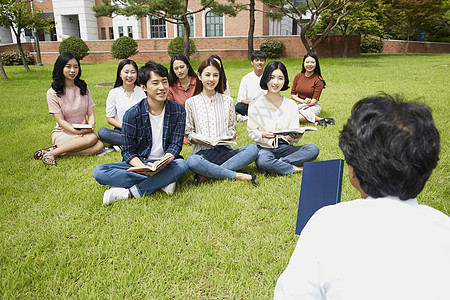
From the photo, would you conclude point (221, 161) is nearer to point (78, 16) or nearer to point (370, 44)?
point (370, 44)

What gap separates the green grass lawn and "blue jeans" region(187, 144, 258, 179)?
0.45 feet

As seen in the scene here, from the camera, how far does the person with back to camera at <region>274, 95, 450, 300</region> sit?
34.1 inches

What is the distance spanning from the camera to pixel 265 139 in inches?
148

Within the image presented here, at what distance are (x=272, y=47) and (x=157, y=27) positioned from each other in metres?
12.4

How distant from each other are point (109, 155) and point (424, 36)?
36510mm

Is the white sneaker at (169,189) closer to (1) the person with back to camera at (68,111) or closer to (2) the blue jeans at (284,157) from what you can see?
(2) the blue jeans at (284,157)

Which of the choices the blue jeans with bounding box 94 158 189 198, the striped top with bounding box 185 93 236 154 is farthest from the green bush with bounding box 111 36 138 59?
the blue jeans with bounding box 94 158 189 198

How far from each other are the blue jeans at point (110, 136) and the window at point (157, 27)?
1066 inches

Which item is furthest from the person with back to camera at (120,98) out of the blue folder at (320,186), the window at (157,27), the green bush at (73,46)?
the window at (157,27)

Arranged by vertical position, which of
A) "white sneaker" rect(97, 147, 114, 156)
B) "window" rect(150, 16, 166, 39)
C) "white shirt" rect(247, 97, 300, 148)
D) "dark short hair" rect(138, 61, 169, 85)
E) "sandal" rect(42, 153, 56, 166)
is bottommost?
"white sneaker" rect(97, 147, 114, 156)

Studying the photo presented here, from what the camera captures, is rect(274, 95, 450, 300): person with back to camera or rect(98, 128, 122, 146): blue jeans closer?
rect(274, 95, 450, 300): person with back to camera

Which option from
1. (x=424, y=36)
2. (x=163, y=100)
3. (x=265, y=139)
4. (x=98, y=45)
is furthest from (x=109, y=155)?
(x=424, y=36)

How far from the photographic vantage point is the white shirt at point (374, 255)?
86 cm

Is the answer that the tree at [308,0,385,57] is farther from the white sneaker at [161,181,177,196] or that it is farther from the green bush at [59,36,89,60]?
the white sneaker at [161,181,177,196]
